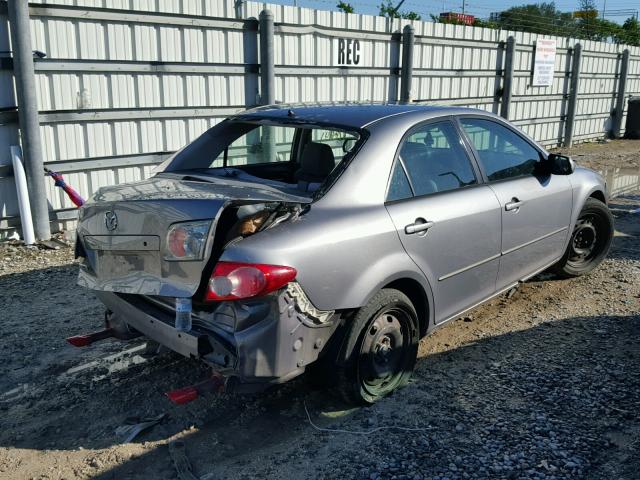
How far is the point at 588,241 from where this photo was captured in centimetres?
594

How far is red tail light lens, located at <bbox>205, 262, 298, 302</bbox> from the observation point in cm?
293

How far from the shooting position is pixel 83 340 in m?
3.67

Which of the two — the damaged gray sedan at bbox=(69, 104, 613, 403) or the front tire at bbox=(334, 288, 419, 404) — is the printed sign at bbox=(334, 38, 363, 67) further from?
the front tire at bbox=(334, 288, 419, 404)

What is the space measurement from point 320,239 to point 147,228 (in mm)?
889

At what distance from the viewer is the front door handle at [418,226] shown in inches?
142

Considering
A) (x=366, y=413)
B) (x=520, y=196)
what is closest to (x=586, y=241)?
(x=520, y=196)

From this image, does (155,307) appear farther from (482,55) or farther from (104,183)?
(482,55)

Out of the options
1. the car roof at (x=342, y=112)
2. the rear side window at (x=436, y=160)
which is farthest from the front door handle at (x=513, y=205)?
the car roof at (x=342, y=112)

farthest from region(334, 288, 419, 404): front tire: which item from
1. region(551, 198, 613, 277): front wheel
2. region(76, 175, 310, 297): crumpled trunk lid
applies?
region(551, 198, 613, 277): front wheel

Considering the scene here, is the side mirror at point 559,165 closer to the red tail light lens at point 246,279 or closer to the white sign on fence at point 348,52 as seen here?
the red tail light lens at point 246,279

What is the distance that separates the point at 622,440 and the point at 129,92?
657cm

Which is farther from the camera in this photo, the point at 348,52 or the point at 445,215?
the point at 348,52

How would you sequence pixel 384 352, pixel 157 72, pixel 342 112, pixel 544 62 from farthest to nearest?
1. pixel 544 62
2. pixel 157 72
3. pixel 342 112
4. pixel 384 352

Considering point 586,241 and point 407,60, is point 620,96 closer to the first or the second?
point 407,60
